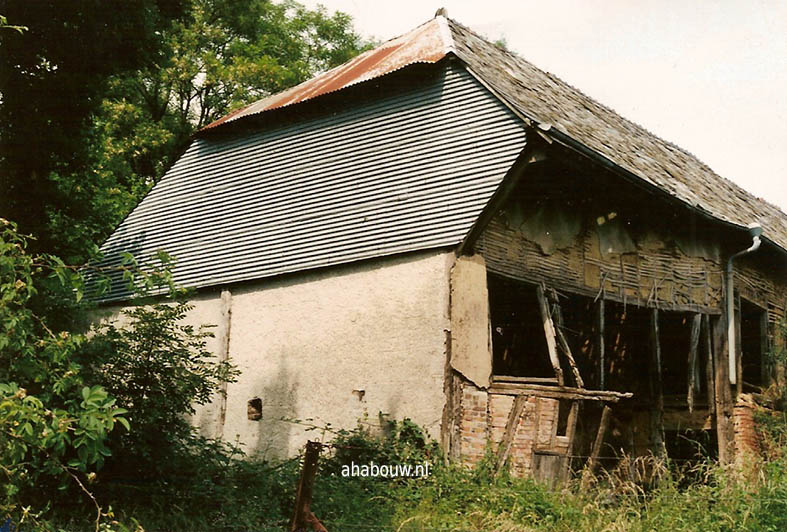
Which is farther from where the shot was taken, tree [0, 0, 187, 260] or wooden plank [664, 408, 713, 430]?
wooden plank [664, 408, 713, 430]

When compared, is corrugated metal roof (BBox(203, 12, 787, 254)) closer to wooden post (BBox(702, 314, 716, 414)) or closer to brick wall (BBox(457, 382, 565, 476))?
wooden post (BBox(702, 314, 716, 414))

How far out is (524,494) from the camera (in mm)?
9125

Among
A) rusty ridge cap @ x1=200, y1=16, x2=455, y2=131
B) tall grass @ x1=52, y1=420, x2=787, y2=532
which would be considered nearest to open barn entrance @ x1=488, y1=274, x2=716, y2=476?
tall grass @ x1=52, y1=420, x2=787, y2=532

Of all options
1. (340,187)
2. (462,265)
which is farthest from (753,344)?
(340,187)

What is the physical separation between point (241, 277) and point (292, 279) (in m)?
1.01

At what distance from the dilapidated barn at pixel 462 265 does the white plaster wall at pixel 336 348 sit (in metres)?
0.03

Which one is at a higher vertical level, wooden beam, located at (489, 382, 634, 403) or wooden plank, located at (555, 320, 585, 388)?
wooden plank, located at (555, 320, 585, 388)

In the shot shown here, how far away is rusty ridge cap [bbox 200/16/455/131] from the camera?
13.1m

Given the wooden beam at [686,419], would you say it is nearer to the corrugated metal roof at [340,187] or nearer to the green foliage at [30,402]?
the corrugated metal roof at [340,187]

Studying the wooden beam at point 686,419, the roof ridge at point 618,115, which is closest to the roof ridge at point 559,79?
the roof ridge at point 618,115

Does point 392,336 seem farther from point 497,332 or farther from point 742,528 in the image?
point 742,528

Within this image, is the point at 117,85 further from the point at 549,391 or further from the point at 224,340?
the point at 549,391

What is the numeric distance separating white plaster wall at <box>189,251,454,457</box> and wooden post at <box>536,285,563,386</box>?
1.37 m

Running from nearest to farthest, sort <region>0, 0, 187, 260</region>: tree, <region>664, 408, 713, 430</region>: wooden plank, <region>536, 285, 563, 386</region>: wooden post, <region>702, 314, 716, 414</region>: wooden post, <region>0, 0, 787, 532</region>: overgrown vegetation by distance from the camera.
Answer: <region>0, 0, 787, 532</region>: overgrown vegetation, <region>536, 285, 563, 386</region>: wooden post, <region>0, 0, 187, 260</region>: tree, <region>702, 314, 716, 414</region>: wooden post, <region>664, 408, 713, 430</region>: wooden plank
